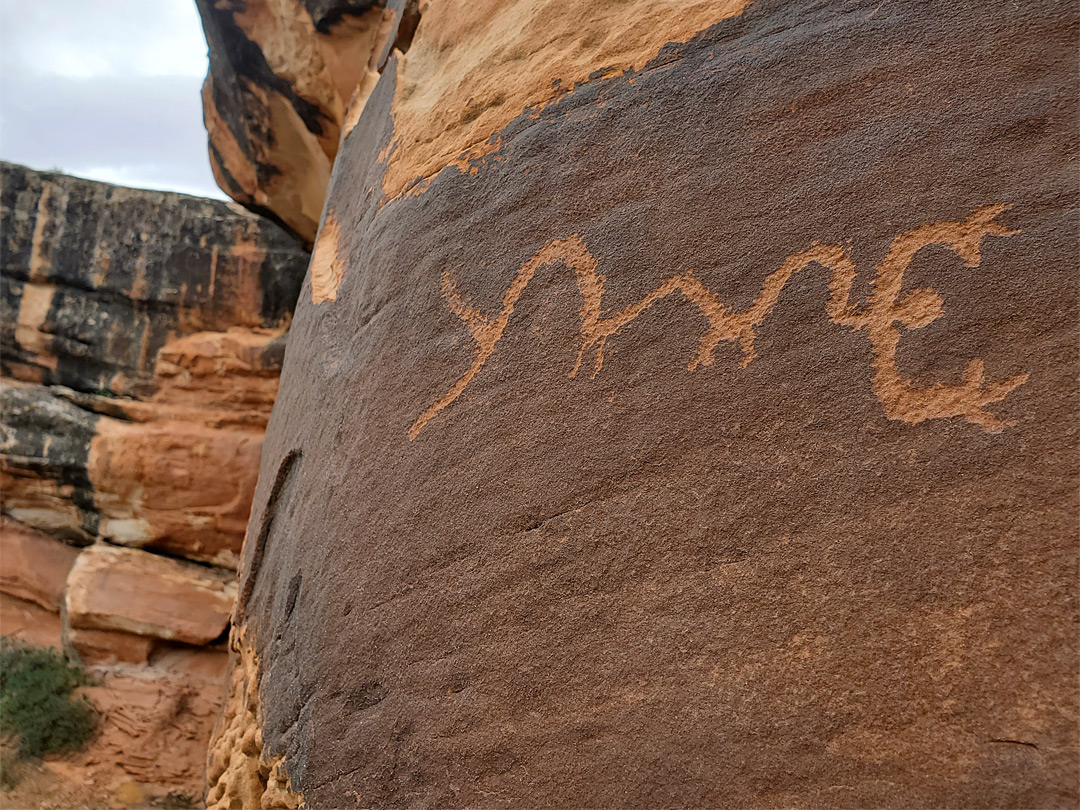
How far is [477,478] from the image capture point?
140 centimetres

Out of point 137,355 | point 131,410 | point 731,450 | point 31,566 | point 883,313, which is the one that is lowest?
point 31,566

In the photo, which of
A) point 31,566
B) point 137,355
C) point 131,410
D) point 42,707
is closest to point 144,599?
point 42,707

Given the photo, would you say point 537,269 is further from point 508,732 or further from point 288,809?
point 288,809

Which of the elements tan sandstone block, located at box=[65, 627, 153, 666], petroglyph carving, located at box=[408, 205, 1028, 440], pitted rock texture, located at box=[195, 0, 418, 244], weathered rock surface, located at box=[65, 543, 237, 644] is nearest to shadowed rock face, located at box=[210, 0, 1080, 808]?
petroglyph carving, located at box=[408, 205, 1028, 440]

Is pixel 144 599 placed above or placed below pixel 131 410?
below

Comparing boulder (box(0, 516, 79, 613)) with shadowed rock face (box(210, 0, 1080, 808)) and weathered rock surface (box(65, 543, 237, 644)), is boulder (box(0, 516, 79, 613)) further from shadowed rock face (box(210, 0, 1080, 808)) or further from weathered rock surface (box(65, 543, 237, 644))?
shadowed rock face (box(210, 0, 1080, 808))

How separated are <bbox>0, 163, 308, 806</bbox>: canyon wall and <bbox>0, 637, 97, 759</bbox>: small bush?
5.7 inches

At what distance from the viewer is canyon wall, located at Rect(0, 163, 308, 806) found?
4117 millimetres

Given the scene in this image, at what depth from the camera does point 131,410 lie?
4.33m

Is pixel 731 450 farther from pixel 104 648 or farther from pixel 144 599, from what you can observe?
pixel 104 648

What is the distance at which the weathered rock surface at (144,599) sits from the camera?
159 inches

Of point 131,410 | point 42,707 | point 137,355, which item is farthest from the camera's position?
point 137,355

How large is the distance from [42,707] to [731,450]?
405 centimetres

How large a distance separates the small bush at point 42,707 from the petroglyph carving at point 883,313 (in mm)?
3777
